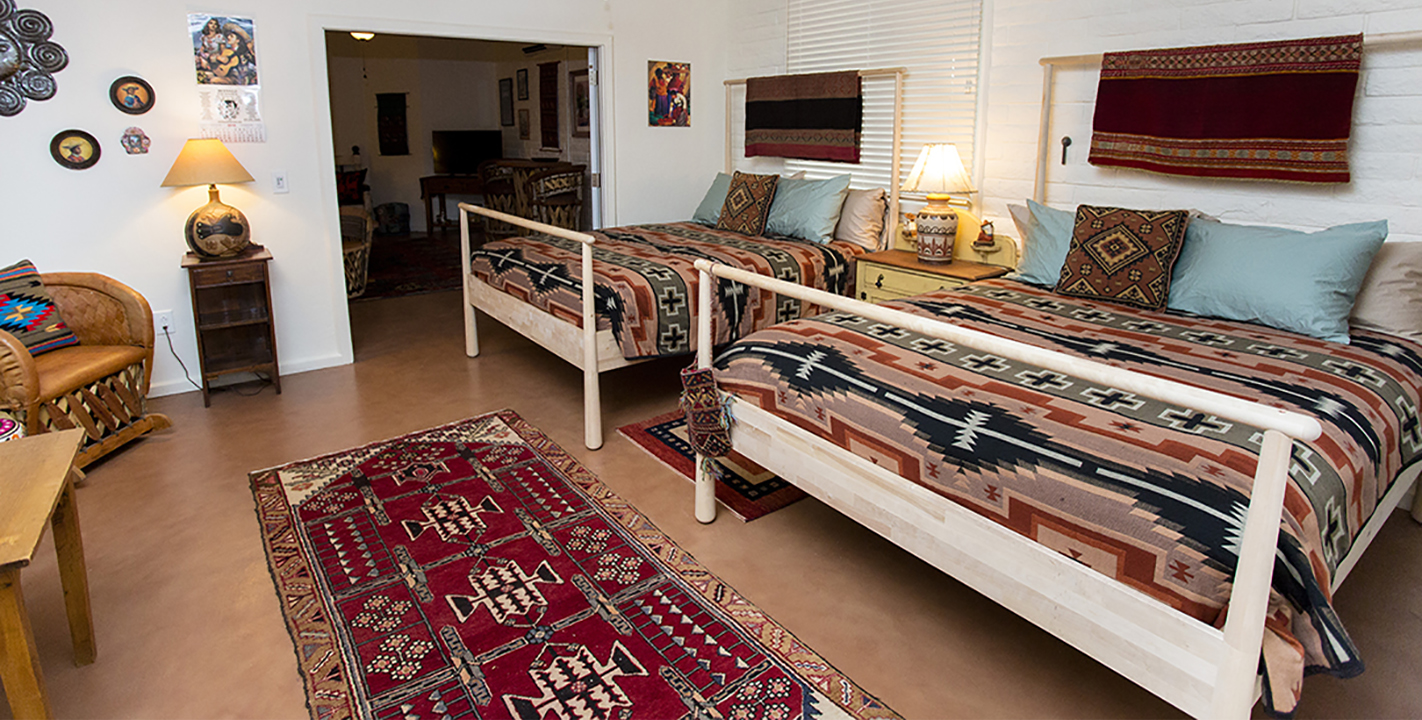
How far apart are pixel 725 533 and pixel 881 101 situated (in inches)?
118

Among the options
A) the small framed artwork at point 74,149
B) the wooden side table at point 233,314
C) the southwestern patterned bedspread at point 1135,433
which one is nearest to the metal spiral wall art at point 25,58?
the small framed artwork at point 74,149

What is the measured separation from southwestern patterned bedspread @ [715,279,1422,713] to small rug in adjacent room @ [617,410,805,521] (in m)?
0.57

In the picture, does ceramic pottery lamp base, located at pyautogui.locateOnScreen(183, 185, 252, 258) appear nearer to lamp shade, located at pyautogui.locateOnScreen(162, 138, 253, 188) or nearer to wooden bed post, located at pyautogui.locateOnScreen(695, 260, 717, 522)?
lamp shade, located at pyautogui.locateOnScreen(162, 138, 253, 188)

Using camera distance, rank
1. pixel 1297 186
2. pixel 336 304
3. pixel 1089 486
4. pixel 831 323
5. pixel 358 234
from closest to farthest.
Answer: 1. pixel 1089 486
2. pixel 831 323
3. pixel 1297 186
4. pixel 336 304
5. pixel 358 234

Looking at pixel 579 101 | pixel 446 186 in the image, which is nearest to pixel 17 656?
pixel 579 101

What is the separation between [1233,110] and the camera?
3.03 m

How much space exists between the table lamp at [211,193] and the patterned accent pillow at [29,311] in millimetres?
686

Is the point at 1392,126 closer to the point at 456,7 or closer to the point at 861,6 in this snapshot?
the point at 861,6

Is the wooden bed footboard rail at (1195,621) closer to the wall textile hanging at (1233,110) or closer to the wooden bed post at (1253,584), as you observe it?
the wooden bed post at (1253,584)

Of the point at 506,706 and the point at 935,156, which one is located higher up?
the point at 935,156

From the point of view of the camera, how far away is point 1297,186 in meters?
2.99

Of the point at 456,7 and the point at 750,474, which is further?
the point at 456,7

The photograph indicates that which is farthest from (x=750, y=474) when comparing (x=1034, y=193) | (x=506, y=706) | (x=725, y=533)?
(x=1034, y=193)

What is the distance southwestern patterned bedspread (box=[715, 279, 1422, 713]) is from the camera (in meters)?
1.47
